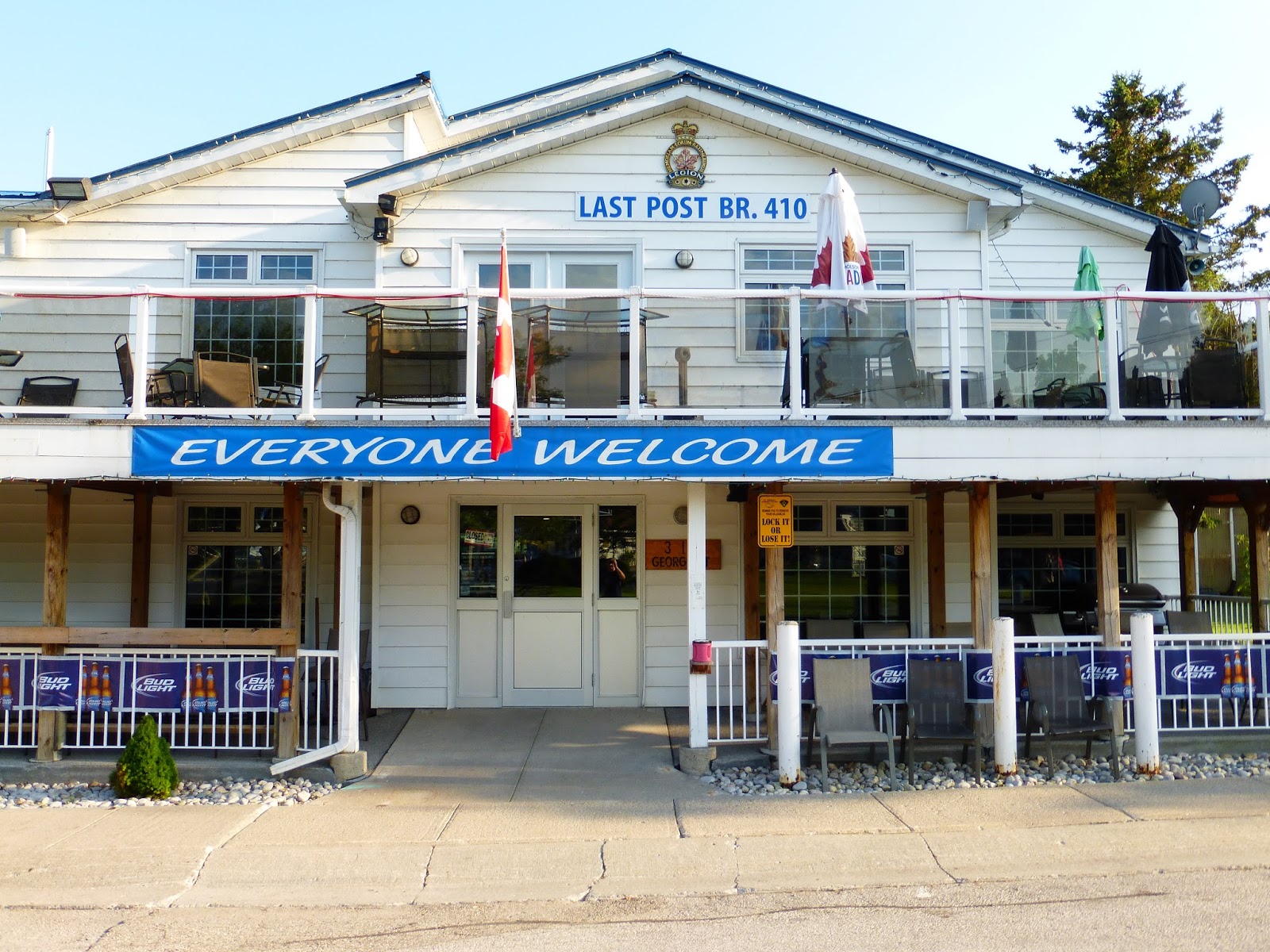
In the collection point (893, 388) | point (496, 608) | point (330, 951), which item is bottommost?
point (330, 951)

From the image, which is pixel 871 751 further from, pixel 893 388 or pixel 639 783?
pixel 893 388

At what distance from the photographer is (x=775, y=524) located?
9.17 meters

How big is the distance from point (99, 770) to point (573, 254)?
22.0 ft

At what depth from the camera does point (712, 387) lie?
28.9 ft

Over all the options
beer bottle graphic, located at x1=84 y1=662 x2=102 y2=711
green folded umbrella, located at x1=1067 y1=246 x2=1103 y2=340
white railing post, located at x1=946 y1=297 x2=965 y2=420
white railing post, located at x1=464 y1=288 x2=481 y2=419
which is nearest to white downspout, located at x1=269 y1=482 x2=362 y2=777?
white railing post, located at x1=464 y1=288 x2=481 y2=419

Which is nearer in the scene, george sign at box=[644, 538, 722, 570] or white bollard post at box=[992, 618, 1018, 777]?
white bollard post at box=[992, 618, 1018, 777]

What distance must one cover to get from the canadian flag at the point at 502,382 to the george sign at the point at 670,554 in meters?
3.63

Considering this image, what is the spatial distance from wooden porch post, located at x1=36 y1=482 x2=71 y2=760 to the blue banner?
1.21 m

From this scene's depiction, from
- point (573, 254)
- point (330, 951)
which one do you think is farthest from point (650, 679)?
point (330, 951)

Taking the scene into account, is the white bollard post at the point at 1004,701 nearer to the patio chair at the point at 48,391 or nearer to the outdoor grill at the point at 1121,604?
the outdoor grill at the point at 1121,604

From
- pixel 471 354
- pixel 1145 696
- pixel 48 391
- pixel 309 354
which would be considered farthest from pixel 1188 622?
pixel 48 391

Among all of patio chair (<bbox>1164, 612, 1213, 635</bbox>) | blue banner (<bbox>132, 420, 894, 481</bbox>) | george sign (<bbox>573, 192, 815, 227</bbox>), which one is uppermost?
george sign (<bbox>573, 192, 815, 227</bbox>)

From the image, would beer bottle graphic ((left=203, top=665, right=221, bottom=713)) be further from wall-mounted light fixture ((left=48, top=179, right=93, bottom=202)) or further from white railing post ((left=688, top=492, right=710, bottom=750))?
wall-mounted light fixture ((left=48, top=179, right=93, bottom=202))

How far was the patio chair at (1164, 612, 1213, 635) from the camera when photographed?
10.6 m
